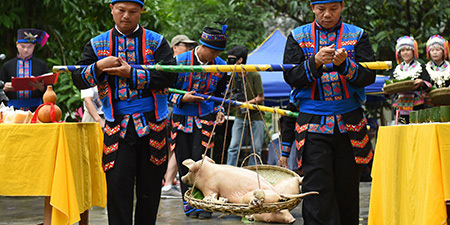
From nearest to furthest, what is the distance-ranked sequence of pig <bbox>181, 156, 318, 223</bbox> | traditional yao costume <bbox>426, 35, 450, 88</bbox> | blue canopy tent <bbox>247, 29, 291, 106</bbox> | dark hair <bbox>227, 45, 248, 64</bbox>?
pig <bbox>181, 156, 318, 223</bbox> < traditional yao costume <bbox>426, 35, 450, 88</bbox> < dark hair <bbox>227, 45, 248, 64</bbox> < blue canopy tent <bbox>247, 29, 291, 106</bbox>

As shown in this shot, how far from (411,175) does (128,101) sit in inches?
80.7

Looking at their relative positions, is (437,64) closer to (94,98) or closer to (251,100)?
(251,100)

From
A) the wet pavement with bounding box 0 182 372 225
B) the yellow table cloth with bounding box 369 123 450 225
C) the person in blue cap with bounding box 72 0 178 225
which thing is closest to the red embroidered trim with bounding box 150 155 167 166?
the person in blue cap with bounding box 72 0 178 225

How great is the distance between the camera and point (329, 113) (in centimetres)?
462

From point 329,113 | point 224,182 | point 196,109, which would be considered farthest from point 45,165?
point 196,109

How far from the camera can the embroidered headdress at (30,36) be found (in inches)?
332

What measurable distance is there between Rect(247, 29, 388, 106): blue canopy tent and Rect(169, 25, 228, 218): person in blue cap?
5492mm

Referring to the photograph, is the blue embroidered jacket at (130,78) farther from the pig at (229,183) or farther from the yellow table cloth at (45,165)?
the pig at (229,183)

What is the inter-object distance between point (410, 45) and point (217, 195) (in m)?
4.56

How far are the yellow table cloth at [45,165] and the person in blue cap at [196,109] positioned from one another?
7.55ft

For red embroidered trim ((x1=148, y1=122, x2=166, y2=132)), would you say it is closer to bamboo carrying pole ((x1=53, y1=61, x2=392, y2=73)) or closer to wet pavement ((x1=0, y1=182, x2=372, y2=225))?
bamboo carrying pole ((x1=53, y1=61, x2=392, y2=73))

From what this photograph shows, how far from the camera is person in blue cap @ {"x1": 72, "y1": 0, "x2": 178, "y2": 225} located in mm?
4695

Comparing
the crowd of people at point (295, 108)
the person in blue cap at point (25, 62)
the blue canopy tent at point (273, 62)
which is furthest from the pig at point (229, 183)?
the blue canopy tent at point (273, 62)

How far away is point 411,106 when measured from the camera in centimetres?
810
